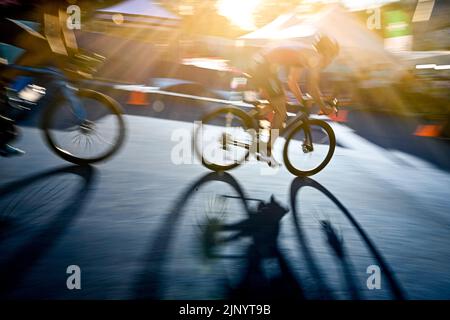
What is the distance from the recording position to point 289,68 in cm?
513

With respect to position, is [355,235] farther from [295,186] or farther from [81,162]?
[81,162]

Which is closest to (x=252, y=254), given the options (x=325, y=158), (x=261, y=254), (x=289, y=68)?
(x=261, y=254)

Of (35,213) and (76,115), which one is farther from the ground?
(76,115)

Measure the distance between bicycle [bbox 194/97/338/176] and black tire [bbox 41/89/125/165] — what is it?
999mm

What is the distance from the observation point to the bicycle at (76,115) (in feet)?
14.5

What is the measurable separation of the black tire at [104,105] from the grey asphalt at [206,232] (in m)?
0.15

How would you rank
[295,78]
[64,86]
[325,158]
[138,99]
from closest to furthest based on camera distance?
[64,86] < [295,78] < [325,158] < [138,99]

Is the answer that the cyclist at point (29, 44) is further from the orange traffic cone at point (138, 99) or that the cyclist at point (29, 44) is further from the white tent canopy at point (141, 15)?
the white tent canopy at point (141, 15)

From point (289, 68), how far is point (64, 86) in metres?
2.69

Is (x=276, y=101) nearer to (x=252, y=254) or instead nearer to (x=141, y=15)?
(x=252, y=254)

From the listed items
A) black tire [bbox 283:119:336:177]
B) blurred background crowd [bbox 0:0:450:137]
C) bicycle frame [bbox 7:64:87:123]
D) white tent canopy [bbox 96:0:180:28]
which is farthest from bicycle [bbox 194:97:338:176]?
white tent canopy [bbox 96:0:180:28]

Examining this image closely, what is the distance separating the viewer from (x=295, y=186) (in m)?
5.12
